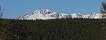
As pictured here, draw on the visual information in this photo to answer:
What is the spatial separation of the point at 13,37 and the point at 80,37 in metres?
3.42

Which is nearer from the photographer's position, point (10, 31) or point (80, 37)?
point (10, 31)

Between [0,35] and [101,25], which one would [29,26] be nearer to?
[0,35]

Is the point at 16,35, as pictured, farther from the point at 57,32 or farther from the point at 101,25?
the point at 101,25

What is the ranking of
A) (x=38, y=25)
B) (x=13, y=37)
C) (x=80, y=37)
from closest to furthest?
(x=13, y=37), (x=80, y=37), (x=38, y=25)

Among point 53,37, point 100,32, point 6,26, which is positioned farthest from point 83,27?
point 6,26

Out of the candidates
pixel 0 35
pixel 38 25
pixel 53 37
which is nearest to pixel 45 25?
pixel 38 25

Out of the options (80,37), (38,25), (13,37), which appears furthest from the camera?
(38,25)

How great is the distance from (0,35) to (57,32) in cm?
300

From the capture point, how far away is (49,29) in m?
21.2

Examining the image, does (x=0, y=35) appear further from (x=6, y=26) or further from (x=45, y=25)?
(x=45, y=25)

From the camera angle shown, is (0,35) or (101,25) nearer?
(0,35)

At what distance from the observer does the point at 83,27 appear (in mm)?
22672

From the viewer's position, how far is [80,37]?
20.8 metres

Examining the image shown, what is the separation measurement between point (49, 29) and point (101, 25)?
135 inches
